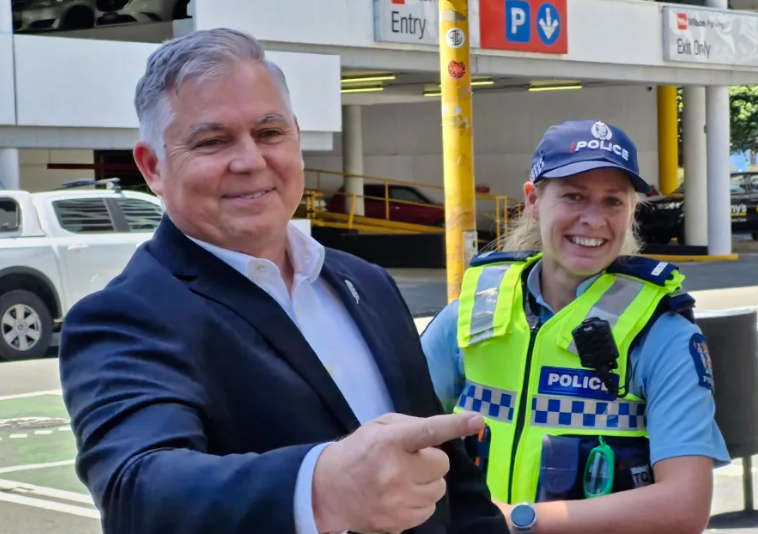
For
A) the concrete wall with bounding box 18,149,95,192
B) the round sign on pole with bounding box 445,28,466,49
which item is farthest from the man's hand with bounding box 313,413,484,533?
the concrete wall with bounding box 18,149,95,192

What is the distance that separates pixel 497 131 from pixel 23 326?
18.7m

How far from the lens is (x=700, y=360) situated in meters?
2.52

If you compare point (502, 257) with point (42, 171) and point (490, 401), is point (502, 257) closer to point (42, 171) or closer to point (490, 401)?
point (490, 401)

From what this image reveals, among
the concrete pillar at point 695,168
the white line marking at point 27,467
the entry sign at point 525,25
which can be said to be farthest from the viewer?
the concrete pillar at point 695,168

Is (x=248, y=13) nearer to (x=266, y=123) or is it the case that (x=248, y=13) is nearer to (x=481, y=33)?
(x=481, y=33)

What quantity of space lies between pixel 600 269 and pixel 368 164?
88.9 feet

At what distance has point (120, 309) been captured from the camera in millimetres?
1642

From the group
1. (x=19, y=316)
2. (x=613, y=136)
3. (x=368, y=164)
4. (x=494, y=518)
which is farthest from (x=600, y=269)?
(x=368, y=164)

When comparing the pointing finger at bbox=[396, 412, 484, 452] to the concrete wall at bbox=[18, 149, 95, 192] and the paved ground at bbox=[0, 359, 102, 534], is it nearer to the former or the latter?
the paved ground at bbox=[0, 359, 102, 534]

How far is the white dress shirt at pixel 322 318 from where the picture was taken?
1.82m

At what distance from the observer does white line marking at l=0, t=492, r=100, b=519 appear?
657 cm

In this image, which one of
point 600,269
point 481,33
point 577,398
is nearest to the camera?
point 577,398

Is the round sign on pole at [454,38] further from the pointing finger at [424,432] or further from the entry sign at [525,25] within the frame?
the entry sign at [525,25]

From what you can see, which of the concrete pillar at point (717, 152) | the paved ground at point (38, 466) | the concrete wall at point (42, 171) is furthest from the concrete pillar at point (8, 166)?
the concrete pillar at point (717, 152)
